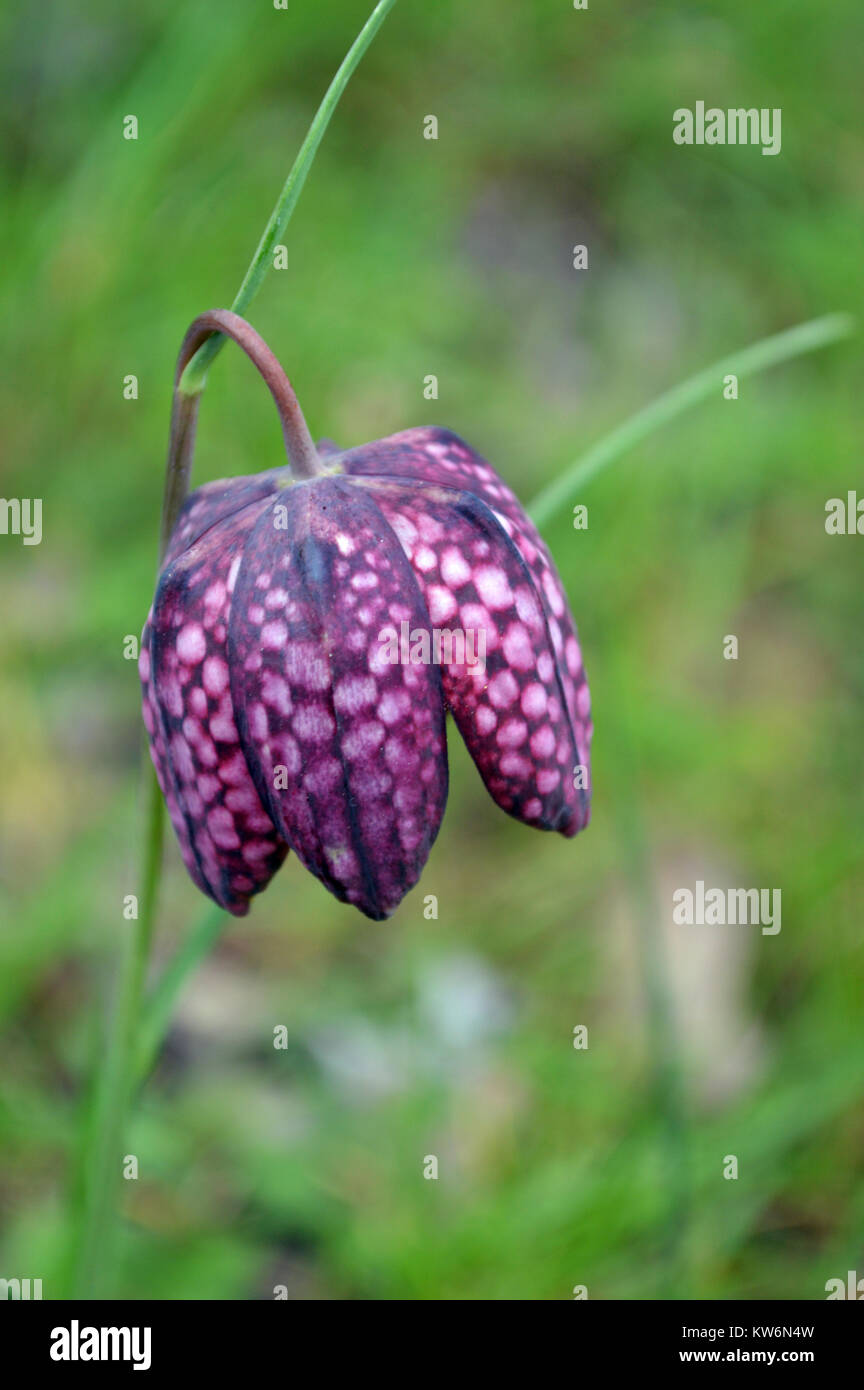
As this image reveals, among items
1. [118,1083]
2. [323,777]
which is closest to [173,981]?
[118,1083]

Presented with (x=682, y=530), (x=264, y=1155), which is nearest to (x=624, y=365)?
(x=682, y=530)

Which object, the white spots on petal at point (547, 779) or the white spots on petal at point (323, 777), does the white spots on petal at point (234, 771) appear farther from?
the white spots on petal at point (547, 779)

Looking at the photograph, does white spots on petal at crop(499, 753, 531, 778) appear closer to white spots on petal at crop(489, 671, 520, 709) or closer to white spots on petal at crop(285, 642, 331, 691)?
white spots on petal at crop(489, 671, 520, 709)

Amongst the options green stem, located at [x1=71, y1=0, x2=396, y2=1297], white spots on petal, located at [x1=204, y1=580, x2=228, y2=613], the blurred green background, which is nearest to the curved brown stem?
green stem, located at [x1=71, y1=0, x2=396, y2=1297]

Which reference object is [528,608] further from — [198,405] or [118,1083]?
[118,1083]

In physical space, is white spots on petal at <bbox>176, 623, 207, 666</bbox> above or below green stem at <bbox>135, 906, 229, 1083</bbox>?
above

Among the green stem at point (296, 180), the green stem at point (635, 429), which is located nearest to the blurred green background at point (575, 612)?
the green stem at point (635, 429)

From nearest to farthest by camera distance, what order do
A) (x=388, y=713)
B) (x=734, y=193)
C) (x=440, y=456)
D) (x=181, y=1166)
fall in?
(x=388, y=713) → (x=440, y=456) → (x=181, y=1166) → (x=734, y=193)
